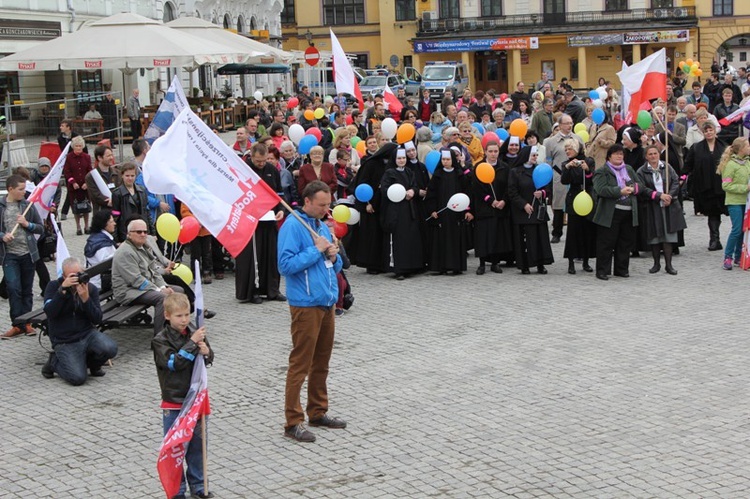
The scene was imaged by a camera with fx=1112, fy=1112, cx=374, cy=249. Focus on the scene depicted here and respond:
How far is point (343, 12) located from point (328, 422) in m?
66.5

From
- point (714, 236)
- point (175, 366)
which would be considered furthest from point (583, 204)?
point (175, 366)

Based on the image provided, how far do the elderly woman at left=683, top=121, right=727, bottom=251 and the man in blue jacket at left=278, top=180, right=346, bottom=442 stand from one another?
885 cm

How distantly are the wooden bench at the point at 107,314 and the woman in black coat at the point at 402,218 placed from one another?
3.95 meters

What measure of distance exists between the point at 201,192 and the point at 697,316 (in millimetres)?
5951

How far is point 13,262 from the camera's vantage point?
11.7 m

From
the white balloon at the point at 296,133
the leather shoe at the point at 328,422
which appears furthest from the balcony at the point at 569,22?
the leather shoe at the point at 328,422

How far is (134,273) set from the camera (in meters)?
11.0

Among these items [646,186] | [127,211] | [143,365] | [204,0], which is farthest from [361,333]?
[204,0]

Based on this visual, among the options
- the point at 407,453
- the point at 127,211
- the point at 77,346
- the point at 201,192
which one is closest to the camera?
the point at 407,453

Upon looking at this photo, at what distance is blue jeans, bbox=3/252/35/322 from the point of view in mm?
11703

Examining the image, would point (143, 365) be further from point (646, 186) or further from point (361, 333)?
point (646, 186)

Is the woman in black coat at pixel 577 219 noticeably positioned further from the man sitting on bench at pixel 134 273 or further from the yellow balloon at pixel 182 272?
the man sitting on bench at pixel 134 273

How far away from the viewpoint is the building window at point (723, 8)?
6469 centimetres

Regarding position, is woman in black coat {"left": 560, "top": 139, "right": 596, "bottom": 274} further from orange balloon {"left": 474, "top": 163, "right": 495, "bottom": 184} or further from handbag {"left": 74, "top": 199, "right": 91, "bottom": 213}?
handbag {"left": 74, "top": 199, "right": 91, "bottom": 213}
